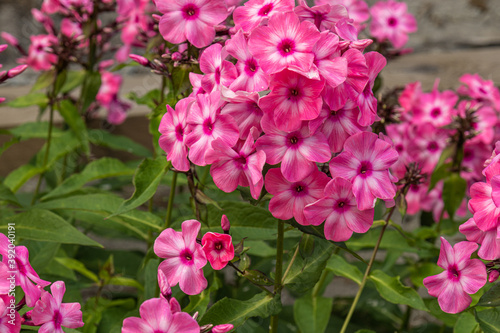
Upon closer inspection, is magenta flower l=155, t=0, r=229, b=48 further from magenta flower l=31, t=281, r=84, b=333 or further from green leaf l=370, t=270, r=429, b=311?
green leaf l=370, t=270, r=429, b=311

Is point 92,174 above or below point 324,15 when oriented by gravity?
below

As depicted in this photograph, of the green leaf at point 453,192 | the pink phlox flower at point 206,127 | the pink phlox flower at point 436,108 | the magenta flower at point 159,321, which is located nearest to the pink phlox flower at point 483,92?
the pink phlox flower at point 436,108

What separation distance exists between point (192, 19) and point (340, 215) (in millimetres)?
360

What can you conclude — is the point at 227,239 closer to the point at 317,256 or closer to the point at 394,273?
the point at 317,256

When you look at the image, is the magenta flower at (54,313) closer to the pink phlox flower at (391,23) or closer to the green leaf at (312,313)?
the green leaf at (312,313)

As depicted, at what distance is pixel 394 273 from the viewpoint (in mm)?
1452

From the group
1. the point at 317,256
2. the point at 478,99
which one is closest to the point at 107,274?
the point at 317,256

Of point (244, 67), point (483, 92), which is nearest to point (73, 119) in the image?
point (244, 67)

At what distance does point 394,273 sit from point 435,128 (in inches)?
15.4

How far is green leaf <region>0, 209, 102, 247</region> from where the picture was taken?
0.96 m

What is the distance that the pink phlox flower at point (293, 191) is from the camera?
0.70 meters

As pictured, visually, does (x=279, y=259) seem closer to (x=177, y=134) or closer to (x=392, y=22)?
(x=177, y=134)

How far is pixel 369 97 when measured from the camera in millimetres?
724

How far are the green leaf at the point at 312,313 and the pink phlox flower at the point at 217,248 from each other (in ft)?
1.54
